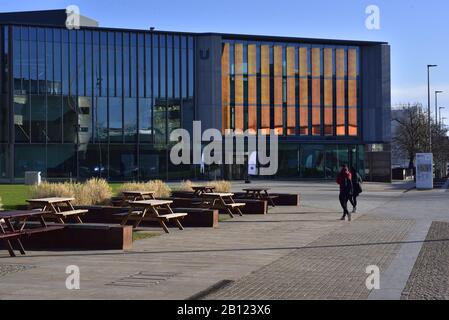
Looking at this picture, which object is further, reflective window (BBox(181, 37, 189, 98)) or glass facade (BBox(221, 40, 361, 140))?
glass facade (BBox(221, 40, 361, 140))

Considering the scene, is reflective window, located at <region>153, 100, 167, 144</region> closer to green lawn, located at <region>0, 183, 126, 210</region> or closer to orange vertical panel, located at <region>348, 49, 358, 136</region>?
orange vertical panel, located at <region>348, 49, 358, 136</region>

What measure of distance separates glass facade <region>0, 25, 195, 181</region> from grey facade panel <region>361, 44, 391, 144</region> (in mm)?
17054

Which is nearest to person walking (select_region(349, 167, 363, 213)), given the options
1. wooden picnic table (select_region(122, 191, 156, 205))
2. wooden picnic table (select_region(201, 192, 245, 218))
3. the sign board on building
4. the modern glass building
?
wooden picnic table (select_region(201, 192, 245, 218))

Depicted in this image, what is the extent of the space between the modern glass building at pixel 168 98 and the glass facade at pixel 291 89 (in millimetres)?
96

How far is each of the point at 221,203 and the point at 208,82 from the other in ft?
129

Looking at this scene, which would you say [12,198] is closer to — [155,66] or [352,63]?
[155,66]

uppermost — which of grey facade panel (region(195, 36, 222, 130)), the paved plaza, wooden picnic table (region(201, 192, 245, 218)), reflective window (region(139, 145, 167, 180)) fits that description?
grey facade panel (region(195, 36, 222, 130))

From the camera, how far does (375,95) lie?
63812mm

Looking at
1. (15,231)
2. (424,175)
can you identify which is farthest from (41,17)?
(15,231)

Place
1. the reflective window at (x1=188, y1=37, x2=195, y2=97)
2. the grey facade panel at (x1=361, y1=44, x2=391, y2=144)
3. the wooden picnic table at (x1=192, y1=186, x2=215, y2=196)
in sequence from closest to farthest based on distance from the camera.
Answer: the wooden picnic table at (x1=192, y1=186, x2=215, y2=196)
the reflective window at (x1=188, y1=37, x2=195, y2=97)
the grey facade panel at (x1=361, y1=44, x2=391, y2=144)

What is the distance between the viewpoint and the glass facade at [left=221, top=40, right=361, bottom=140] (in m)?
60.6

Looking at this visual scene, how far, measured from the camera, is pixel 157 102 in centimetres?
5834

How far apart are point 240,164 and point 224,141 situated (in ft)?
8.20
